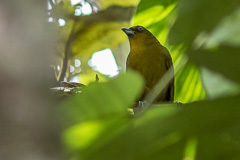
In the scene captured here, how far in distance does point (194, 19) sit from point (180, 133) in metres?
0.20

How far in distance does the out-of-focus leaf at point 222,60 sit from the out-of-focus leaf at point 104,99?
120 millimetres

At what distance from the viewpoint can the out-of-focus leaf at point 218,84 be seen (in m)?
0.74

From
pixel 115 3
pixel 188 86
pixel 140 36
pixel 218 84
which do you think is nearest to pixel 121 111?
pixel 218 84

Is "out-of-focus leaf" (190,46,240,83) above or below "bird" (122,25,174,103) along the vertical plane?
above

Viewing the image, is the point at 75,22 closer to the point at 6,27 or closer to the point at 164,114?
the point at 6,27

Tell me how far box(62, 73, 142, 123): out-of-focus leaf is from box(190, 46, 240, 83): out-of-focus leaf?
12 cm

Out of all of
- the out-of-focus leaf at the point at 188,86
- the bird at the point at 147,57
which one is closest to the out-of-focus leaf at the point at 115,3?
the bird at the point at 147,57

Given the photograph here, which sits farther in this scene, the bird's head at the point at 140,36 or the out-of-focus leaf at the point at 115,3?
the out-of-focus leaf at the point at 115,3

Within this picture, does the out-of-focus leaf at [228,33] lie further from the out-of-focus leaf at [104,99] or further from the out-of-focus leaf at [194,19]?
the out-of-focus leaf at [104,99]

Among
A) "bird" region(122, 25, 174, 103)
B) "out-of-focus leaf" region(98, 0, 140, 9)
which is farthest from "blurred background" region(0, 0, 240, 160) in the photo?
"out-of-focus leaf" region(98, 0, 140, 9)

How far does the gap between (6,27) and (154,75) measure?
8.21ft

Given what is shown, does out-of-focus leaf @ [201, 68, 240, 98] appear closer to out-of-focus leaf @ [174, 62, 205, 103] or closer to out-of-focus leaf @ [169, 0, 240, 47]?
out-of-focus leaf @ [169, 0, 240, 47]

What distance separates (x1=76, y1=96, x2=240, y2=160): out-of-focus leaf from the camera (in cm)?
64

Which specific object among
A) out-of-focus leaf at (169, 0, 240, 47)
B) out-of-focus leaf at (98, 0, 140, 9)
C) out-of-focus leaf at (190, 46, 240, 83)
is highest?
out-of-focus leaf at (98, 0, 140, 9)
